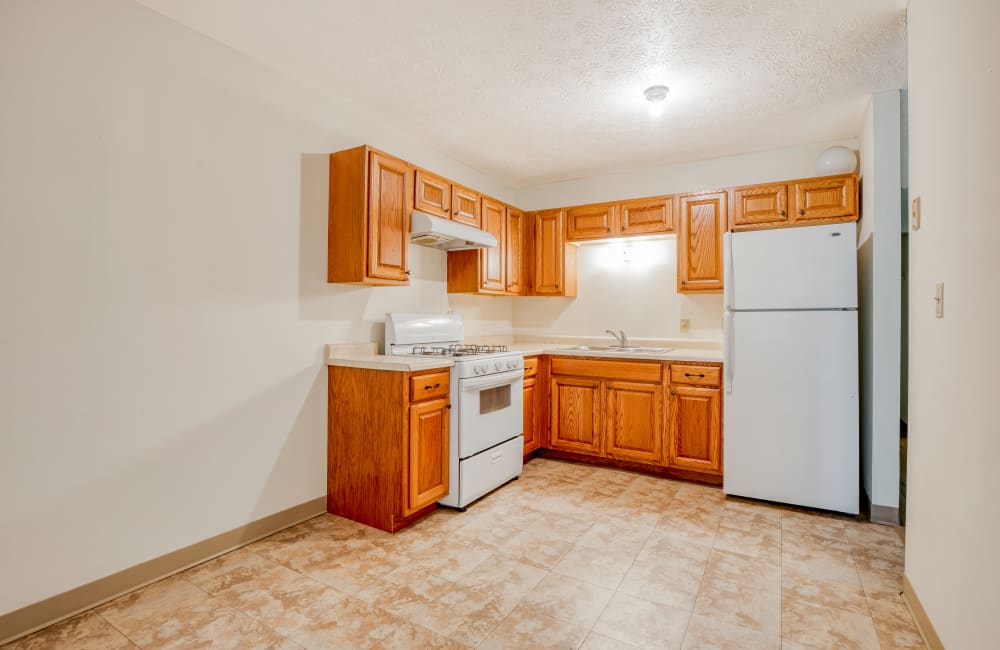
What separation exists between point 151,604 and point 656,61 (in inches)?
132

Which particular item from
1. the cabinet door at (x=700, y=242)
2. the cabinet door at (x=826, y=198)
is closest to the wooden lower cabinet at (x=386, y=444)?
the cabinet door at (x=700, y=242)

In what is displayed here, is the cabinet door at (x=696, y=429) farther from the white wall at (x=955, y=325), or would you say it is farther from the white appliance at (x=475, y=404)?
the white wall at (x=955, y=325)

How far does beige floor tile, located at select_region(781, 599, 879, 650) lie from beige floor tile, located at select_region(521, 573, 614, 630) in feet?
2.20

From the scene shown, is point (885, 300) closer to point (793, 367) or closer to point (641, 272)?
point (793, 367)

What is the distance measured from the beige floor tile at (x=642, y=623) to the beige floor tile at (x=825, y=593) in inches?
21.1

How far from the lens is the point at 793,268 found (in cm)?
299

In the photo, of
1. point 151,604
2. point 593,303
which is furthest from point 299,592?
point 593,303

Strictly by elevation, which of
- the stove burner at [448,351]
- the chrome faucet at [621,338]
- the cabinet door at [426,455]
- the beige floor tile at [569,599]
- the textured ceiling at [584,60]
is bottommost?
the beige floor tile at [569,599]

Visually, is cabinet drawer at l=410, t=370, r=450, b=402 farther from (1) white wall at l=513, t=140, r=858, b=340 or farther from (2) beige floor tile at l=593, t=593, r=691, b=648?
(1) white wall at l=513, t=140, r=858, b=340

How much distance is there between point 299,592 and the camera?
2.03 m

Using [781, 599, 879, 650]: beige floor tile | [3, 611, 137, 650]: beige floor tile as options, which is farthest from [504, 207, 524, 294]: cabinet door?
[3, 611, 137, 650]: beige floor tile

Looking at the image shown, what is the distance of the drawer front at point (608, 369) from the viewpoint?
359 cm

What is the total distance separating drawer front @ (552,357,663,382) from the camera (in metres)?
3.59

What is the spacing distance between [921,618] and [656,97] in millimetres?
2686
